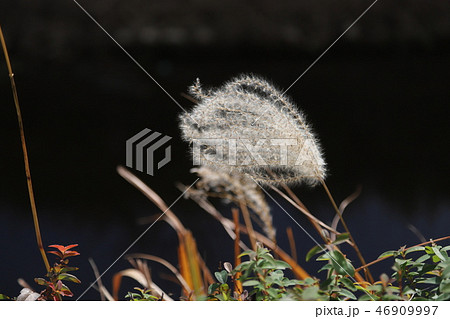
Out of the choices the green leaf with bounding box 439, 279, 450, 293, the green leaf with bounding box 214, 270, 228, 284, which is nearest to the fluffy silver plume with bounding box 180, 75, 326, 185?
the green leaf with bounding box 214, 270, 228, 284

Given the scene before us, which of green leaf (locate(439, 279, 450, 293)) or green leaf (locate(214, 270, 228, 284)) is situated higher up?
green leaf (locate(214, 270, 228, 284))

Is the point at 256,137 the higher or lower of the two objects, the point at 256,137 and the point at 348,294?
the higher

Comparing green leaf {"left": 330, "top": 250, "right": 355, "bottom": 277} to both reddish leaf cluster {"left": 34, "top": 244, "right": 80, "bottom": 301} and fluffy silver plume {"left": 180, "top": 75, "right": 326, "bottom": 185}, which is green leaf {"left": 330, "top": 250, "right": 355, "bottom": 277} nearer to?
fluffy silver plume {"left": 180, "top": 75, "right": 326, "bottom": 185}

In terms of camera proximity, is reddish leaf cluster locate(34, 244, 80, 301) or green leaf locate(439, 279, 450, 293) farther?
reddish leaf cluster locate(34, 244, 80, 301)

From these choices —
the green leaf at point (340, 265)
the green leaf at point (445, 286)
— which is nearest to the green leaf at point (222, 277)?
the green leaf at point (340, 265)

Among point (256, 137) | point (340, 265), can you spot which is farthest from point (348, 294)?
point (256, 137)

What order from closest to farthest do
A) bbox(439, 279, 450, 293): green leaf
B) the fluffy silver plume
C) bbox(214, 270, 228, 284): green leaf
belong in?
bbox(439, 279, 450, 293): green leaf
bbox(214, 270, 228, 284): green leaf
the fluffy silver plume

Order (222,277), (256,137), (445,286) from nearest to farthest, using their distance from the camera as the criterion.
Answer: (445,286), (222,277), (256,137)

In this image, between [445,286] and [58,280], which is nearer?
[445,286]

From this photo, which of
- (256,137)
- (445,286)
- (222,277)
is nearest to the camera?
(445,286)

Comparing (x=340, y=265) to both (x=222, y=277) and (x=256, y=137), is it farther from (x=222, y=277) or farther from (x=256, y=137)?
(x=256, y=137)

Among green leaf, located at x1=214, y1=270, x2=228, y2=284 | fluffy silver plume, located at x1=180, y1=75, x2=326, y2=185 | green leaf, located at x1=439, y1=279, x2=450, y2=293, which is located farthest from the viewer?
fluffy silver plume, located at x1=180, y1=75, x2=326, y2=185
